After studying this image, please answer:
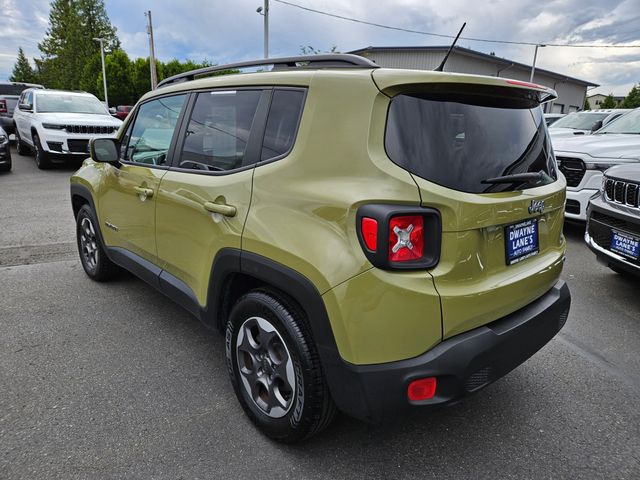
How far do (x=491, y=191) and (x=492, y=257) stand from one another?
0.91 feet

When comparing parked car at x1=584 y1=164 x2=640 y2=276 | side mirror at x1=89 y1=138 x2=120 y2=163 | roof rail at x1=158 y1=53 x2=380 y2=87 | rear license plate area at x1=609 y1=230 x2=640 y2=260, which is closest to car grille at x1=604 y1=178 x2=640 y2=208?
parked car at x1=584 y1=164 x2=640 y2=276

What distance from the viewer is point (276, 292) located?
2061mm

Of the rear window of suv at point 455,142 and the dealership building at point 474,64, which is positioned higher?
the dealership building at point 474,64

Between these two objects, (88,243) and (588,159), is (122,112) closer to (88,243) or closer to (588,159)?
(88,243)

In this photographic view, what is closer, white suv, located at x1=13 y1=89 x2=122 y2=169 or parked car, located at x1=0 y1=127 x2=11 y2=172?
parked car, located at x1=0 y1=127 x2=11 y2=172

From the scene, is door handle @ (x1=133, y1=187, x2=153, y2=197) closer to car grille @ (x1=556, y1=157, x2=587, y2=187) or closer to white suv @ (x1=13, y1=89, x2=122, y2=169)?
car grille @ (x1=556, y1=157, x2=587, y2=187)

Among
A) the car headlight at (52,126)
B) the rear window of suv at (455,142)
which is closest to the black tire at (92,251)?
the rear window of suv at (455,142)

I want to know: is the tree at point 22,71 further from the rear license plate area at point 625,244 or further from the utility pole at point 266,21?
the rear license plate area at point 625,244

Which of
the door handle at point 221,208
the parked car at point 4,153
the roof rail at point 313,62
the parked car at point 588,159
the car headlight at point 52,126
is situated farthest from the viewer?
the car headlight at point 52,126

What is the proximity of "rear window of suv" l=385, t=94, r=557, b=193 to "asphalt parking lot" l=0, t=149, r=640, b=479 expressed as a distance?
98cm

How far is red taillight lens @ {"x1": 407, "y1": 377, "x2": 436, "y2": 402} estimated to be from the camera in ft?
5.65

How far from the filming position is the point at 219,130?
252 cm

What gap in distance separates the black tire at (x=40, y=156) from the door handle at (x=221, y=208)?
35.2ft

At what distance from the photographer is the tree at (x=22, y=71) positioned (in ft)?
265
